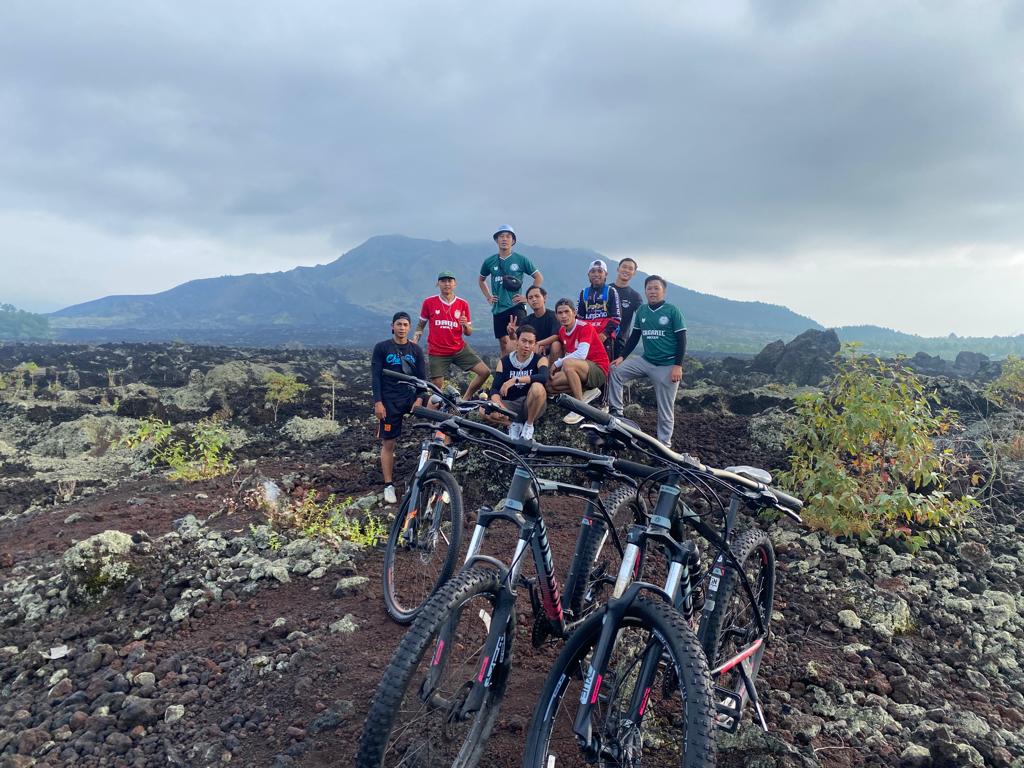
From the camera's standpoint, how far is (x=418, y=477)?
177 inches

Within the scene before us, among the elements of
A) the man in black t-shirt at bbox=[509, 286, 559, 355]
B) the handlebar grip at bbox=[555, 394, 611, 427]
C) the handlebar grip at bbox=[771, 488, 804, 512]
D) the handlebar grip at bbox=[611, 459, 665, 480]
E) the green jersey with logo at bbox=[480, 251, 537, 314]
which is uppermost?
the green jersey with logo at bbox=[480, 251, 537, 314]

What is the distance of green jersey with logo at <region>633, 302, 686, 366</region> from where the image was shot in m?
8.43

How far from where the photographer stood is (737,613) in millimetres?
3648

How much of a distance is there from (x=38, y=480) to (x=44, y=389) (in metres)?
10.7

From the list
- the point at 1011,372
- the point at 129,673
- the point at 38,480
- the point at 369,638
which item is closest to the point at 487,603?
the point at 369,638

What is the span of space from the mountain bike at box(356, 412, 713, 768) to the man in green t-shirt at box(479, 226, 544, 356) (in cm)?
633

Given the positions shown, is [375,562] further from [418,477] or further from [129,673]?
[129,673]

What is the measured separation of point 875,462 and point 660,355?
3.10 m

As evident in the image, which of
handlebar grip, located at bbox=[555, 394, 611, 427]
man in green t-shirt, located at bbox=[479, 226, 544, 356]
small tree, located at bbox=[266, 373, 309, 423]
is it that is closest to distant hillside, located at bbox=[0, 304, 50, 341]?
small tree, located at bbox=[266, 373, 309, 423]

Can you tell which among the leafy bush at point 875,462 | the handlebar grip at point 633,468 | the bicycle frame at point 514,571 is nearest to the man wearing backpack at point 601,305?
the leafy bush at point 875,462

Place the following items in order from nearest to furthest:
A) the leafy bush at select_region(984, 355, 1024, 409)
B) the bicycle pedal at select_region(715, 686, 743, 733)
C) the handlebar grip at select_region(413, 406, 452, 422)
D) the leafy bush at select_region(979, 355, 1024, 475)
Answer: the bicycle pedal at select_region(715, 686, 743, 733)
the handlebar grip at select_region(413, 406, 452, 422)
the leafy bush at select_region(979, 355, 1024, 475)
the leafy bush at select_region(984, 355, 1024, 409)

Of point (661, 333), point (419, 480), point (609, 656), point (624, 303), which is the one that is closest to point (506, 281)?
point (624, 303)

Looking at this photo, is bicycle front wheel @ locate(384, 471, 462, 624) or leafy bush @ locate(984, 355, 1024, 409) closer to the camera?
bicycle front wheel @ locate(384, 471, 462, 624)

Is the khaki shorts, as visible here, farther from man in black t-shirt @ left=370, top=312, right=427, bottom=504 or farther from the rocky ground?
the rocky ground
